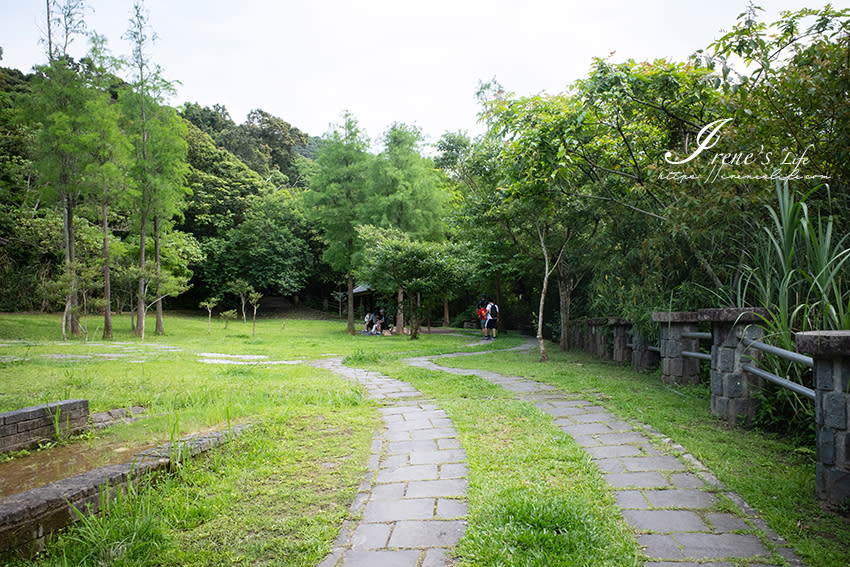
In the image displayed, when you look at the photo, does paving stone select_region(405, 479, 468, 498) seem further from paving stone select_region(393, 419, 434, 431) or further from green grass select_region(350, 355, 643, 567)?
paving stone select_region(393, 419, 434, 431)

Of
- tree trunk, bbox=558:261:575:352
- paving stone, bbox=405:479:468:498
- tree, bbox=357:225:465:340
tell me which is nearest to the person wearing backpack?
tree, bbox=357:225:465:340

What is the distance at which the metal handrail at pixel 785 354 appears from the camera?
258 centimetres

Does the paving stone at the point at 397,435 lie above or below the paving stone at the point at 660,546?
below

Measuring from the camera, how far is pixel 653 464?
109 inches

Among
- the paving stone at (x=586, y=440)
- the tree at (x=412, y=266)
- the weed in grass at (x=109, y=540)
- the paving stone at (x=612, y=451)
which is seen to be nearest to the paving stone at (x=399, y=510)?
the weed in grass at (x=109, y=540)

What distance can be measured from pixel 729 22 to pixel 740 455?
4.09m

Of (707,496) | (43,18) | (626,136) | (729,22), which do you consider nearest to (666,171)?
(626,136)

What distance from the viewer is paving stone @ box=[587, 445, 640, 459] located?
116 inches

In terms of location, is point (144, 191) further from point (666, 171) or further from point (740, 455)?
point (740, 455)

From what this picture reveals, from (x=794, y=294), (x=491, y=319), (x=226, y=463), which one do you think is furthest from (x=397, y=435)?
(x=491, y=319)

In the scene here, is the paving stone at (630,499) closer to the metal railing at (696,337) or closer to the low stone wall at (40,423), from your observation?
the metal railing at (696,337)

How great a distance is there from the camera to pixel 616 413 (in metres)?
4.02

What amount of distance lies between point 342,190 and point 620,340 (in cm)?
1347

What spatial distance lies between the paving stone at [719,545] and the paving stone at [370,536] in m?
1.19
